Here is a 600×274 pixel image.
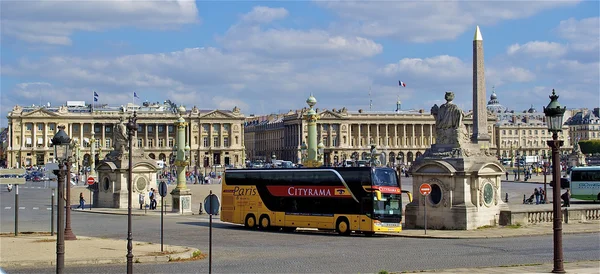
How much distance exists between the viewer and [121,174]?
4884 centimetres

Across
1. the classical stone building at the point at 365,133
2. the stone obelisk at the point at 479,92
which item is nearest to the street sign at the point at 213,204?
the stone obelisk at the point at 479,92

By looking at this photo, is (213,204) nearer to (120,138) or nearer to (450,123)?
(450,123)

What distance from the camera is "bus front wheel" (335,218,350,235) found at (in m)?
31.3

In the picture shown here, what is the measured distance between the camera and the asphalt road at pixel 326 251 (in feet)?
66.6

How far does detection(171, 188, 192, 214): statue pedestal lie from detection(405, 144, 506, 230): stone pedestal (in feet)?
60.3

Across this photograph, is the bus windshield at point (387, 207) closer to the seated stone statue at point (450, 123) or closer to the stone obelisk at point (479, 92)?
the seated stone statue at point (450, 123)

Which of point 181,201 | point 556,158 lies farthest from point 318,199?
point 181,201

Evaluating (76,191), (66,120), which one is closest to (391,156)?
(66,120)

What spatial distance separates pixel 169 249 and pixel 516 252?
387 inches

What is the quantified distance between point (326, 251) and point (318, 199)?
24.8 ft

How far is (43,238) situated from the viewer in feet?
92.4

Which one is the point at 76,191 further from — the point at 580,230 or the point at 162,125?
the point at 162,125

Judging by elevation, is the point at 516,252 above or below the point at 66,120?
below

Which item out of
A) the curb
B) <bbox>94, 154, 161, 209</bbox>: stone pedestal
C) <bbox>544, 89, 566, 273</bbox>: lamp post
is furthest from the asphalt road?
<bbox>94, 154, 161, 209</bbox>: stone pedestal
